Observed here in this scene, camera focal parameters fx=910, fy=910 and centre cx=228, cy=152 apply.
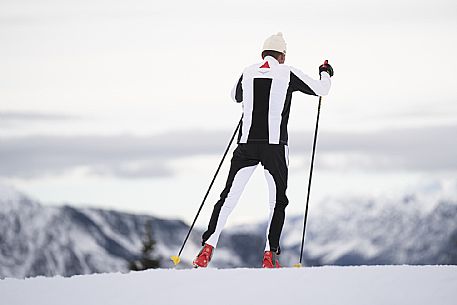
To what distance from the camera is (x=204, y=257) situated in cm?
1144

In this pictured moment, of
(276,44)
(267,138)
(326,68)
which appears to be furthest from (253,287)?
(326,68)

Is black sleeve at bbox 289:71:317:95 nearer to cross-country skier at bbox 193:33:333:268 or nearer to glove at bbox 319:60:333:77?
cross-country skier at bbox 193:33:333:268

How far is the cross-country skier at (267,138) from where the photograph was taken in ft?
37.3

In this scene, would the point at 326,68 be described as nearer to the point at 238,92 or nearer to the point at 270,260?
the point at 238,92

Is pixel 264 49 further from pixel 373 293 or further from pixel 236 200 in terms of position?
pixel 373 293

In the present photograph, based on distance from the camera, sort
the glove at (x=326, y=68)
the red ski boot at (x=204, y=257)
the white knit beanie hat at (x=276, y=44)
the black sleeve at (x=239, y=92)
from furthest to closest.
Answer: the glove at (x=326, y=68) < the black sleeve at (x=239, y=92) < the white knit beanie hat at (x=276, y=44) < the red ski boot at (x=204, y=257)

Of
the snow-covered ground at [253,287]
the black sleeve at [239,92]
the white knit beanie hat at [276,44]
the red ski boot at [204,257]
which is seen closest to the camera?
the snow-covered ground at [253,287]

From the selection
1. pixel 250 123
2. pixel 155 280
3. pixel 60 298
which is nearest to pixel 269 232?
pixel 250 123

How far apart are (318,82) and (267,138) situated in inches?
41.3

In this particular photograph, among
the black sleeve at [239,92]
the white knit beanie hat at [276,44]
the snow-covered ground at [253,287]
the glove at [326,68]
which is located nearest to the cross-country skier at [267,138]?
the white knit beanie hat at [276,44]

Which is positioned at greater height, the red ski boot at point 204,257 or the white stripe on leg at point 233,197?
the white stripe on leg at point 233,197

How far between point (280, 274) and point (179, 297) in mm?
1277

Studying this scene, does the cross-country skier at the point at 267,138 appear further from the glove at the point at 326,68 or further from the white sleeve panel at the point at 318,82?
the glove at the point at 326,68

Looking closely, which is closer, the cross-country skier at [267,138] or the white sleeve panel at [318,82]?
the cross-country skier at [267,138]
